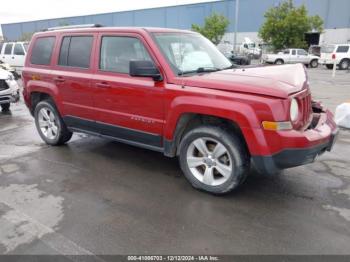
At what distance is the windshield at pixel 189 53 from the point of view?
408cm

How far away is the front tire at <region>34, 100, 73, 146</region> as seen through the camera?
5547 mm

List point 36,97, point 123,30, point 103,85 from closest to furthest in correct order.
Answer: point 123,30 < point 103,85 < point 36,97

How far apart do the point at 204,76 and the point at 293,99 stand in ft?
3.38

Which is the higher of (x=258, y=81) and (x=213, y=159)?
(x=258, y=81)

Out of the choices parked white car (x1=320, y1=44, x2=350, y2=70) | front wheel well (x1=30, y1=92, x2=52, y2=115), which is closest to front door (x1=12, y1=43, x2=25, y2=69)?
front wheel well (x1=30, y1=92, x2=52, y2=115)

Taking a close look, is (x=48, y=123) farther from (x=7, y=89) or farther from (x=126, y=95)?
(x=7, y=89)

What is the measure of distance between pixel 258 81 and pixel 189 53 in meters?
1.27

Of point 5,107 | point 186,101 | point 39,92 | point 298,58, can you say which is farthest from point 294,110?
point 298,58

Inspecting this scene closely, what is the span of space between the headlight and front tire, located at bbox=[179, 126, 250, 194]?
24.3 inches

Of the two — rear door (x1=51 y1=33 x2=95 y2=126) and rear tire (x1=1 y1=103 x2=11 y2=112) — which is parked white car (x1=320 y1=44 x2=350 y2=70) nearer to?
rear tire (x1=1 y1=103 x2=11 y2=112)

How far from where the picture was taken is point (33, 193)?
397 cm

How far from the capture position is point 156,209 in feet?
11.7

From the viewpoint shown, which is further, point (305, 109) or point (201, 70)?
point (201, 70)

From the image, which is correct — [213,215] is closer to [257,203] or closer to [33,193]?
[257,203]
